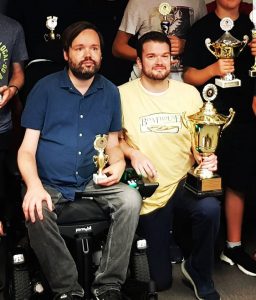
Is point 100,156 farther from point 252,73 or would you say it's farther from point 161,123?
point 252,73

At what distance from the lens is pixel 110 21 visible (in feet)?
10.9

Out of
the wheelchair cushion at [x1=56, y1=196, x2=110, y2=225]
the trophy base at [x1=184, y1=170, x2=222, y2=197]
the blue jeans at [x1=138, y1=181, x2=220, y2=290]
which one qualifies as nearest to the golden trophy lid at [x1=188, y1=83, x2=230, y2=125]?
the trophy base at [x1=184, y1=170, x2=222, y2=197]

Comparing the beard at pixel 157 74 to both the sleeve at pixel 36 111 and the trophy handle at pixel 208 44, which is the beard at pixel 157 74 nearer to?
the trophy handle at pixel 208 44

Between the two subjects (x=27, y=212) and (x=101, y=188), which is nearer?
(x=27, y=212)

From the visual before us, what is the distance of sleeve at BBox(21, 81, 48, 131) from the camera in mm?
2602

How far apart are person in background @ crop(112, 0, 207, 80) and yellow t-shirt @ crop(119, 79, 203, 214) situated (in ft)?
1.19

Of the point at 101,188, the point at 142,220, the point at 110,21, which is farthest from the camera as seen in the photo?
the point at 110,21

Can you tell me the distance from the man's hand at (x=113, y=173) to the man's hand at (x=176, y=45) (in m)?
0.74

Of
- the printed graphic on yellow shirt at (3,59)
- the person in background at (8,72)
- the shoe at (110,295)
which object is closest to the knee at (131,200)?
the shoe at (110,295)

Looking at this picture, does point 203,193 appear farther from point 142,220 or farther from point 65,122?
point 65,122

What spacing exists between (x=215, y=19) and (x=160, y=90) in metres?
0.49

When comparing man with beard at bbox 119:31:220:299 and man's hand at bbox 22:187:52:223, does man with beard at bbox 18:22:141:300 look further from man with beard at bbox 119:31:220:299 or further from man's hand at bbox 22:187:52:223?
man with beard at bbox 119:31:220:299

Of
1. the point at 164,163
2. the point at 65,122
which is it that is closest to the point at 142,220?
the point at 164,163

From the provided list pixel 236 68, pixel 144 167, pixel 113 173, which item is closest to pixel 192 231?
pixel 144 167
